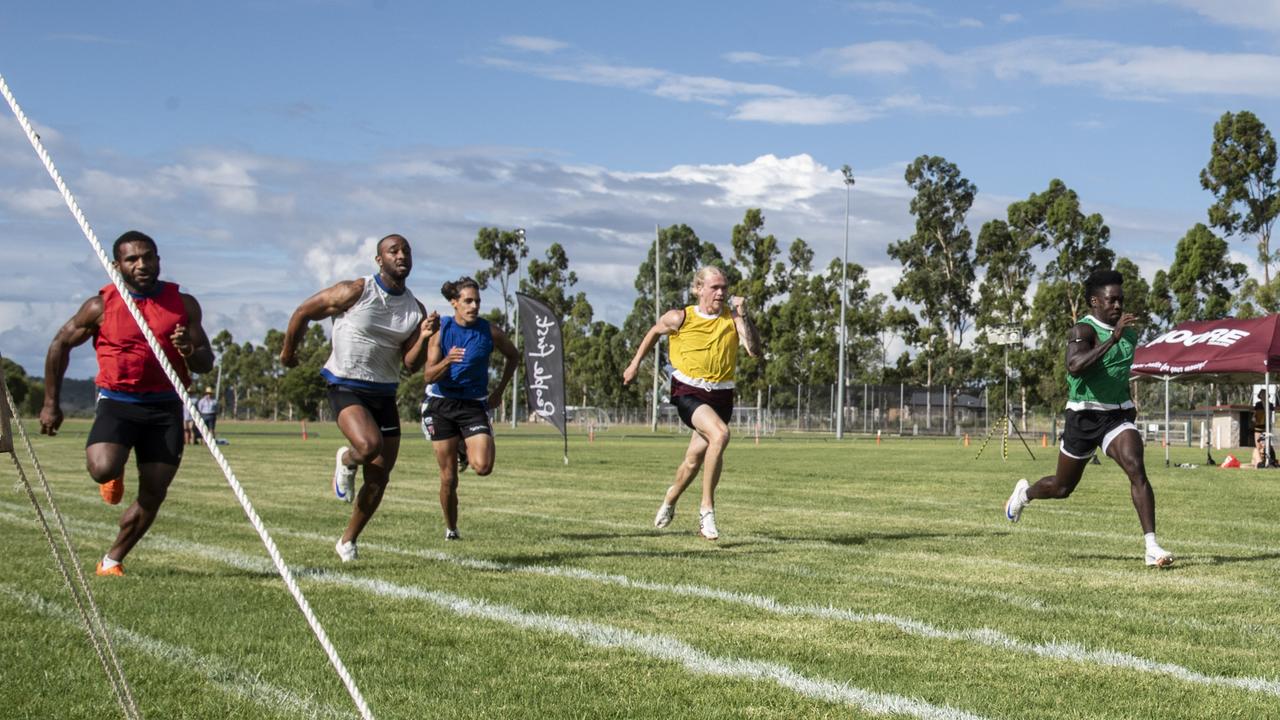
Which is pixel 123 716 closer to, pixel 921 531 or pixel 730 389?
pixel 730 389

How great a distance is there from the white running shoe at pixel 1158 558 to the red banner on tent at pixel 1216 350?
55.7 ft

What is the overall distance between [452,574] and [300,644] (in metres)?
2.36

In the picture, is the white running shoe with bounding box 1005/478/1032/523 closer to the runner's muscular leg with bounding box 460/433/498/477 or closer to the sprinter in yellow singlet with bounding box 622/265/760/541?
the sprinter in yellow singlet with bounding box 622/265/760/541

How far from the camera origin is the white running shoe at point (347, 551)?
877 centimetres

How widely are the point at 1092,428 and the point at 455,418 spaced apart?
4.60 meters

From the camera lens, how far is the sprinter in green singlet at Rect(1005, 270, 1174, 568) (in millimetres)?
8875

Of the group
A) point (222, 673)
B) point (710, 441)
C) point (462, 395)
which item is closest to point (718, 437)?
point (710, 441)

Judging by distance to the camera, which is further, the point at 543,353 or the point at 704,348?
the point at 543,353

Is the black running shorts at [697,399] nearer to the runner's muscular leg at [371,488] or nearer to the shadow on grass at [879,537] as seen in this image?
the shadow on grass at [879,537]

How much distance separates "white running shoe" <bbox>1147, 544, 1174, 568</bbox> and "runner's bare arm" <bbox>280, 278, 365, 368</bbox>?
5377 mm

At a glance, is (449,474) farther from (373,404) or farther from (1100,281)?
(1100,281)

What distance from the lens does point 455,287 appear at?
1037cm

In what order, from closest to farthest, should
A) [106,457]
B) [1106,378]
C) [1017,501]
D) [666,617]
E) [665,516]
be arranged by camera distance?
[666,617]
[106,457]
[1106,378]
[1017,501]
[665,516]

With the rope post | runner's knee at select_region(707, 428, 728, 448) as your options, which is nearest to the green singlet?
runner's knee at select_region(707, 428, 728, 448)
